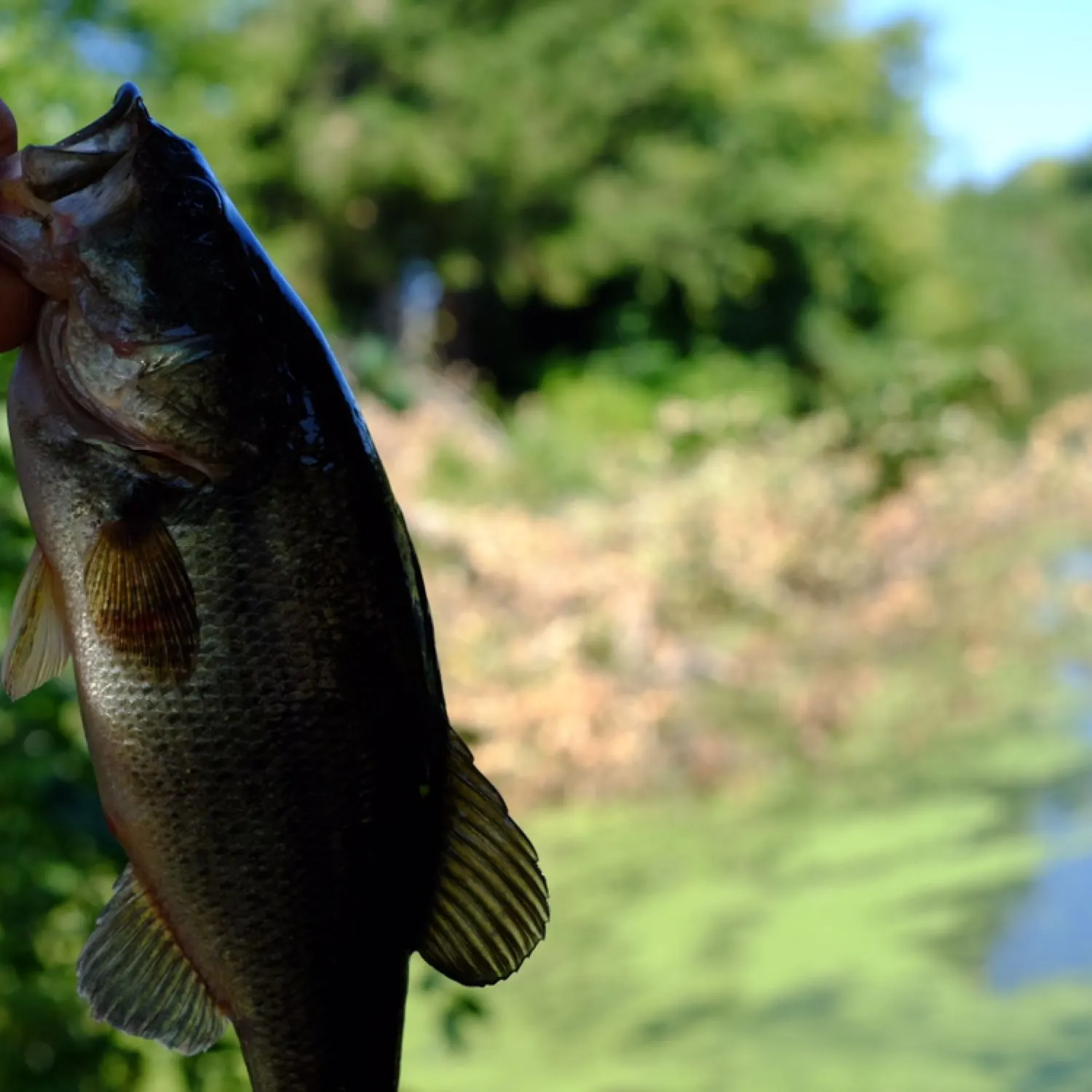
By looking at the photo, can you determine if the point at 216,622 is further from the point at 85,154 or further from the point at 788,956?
the point at 788,956

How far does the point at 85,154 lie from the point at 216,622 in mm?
315

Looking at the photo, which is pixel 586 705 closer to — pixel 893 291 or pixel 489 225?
pixel 489 225

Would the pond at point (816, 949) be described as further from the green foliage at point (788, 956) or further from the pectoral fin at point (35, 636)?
the pectoral fin at point (35, 636)

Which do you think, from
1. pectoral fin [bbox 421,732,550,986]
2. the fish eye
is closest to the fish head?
the fish eye

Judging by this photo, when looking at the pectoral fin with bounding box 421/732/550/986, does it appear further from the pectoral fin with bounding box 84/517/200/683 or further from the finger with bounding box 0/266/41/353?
the finger with bounding box 0/266/41/353

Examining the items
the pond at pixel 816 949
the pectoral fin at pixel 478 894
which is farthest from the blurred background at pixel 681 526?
the pectoral fin at pixel 478 894

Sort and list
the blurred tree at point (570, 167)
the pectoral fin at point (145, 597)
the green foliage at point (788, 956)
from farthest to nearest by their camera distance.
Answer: the blurred tree at point (570, 167), the green foliage at point (788, 956), the pectoral fin at point (145, 597)

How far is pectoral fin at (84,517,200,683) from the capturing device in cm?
94

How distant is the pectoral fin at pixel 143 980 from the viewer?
0.99 metres

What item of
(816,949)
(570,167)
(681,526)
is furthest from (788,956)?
(570,167)

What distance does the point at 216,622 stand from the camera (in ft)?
3.15

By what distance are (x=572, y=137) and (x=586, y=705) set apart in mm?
8929

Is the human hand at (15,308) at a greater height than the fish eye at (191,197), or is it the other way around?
the fish eye at (191,197)

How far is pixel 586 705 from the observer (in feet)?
18.2
